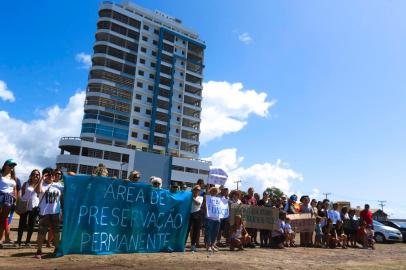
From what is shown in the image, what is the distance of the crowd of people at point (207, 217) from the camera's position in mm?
9367

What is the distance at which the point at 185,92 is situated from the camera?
9031 cm

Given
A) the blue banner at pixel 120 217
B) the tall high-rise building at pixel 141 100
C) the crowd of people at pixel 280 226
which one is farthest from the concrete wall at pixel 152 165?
the blue banner at pixel 120 217

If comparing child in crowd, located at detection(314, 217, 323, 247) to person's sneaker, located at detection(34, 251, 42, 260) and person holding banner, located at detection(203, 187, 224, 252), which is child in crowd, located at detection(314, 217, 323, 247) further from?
person's sneaker, located at detection(34, 251, 42, 260)

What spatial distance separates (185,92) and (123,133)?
1854 cm

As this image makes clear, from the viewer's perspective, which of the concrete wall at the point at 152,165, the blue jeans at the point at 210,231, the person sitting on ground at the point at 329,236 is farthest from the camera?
the concrete wall at the point at 152,165

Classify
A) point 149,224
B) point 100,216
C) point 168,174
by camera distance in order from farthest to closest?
point 168,174 → point 149,224 → point 100,216

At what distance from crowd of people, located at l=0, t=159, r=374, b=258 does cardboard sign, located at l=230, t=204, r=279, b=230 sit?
0.67ft

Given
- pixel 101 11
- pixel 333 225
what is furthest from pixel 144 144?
pixel 333 225

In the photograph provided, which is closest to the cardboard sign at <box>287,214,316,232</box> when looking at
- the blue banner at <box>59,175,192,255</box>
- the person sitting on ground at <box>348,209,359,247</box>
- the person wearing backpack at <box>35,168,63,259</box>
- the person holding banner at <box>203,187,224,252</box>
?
the person sitting on ground at <box>348,209,359,247</box>

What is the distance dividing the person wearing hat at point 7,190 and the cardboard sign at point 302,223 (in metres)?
10.5

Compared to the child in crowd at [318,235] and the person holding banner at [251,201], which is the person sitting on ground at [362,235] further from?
the person holding banner at [251,201]

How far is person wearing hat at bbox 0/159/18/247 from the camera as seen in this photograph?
30.7ft

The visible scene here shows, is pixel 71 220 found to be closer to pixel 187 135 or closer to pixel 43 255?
pixel 43 255

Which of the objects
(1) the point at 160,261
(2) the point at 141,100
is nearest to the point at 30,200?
(1) the point at 160,261
